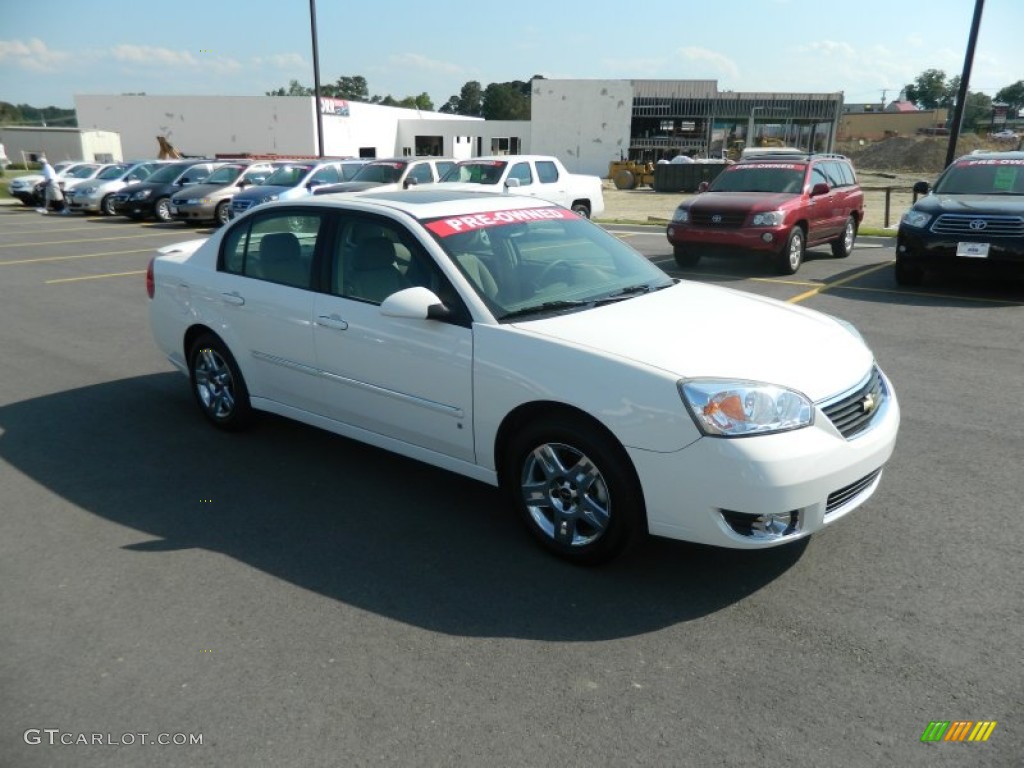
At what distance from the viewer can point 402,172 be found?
725 inches

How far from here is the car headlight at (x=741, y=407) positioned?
3248 millimetres

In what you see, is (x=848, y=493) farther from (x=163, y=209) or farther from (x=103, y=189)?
(x=103, y=189)

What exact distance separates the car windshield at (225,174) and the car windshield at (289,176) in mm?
1621

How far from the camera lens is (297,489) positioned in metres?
4.62

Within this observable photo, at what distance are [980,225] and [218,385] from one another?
902 centimetres

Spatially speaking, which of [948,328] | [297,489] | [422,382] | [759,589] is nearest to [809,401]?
[759,589]

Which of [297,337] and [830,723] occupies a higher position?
[297,337]

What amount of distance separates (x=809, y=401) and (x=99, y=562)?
10.9 ft

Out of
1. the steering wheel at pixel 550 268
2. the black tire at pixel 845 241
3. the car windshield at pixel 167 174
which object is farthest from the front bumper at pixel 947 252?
the car windshield at pixel 167 174

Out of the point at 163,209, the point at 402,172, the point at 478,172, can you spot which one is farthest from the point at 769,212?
the point at 163,209

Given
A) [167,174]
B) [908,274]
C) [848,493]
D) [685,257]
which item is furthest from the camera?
[167,174]

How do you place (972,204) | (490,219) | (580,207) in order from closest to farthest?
1. (490,219)
2. (972,204)
3. (580,207)

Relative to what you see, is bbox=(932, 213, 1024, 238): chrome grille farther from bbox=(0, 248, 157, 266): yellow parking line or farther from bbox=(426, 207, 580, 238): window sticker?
bbox=(0, 248, 157, 266): yellow parking line

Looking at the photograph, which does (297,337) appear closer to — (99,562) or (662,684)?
(99,562)
